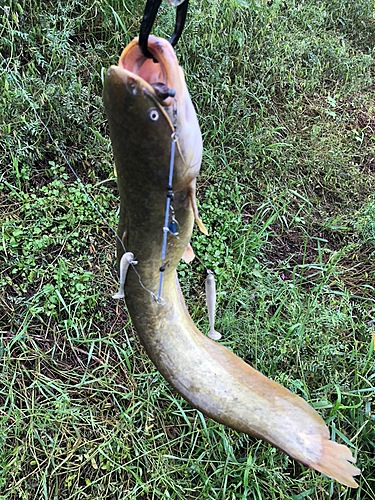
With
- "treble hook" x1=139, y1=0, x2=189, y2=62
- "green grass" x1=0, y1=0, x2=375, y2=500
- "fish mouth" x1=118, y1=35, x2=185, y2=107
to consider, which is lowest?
"green grass" x1=0, y1=0, x2=375, y2=500

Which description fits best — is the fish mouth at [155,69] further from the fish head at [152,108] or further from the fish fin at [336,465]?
the fish fin at [336,465]

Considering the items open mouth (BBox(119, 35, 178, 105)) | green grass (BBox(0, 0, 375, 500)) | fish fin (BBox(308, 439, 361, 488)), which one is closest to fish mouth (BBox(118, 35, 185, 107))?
open mouth (BBox(119, 35, 178, 105))

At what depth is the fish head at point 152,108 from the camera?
3.34 ft

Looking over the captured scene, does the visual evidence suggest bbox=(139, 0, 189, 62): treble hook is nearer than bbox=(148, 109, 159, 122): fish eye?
Yes

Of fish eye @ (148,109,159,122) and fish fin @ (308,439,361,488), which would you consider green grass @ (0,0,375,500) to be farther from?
fish eye @ (148,109,159,122)

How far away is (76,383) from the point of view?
104 inches

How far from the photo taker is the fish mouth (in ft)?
3.31

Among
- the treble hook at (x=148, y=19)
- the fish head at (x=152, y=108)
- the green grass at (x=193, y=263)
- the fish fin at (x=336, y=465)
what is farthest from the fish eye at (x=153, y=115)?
the green grass at (x=193, y=263)

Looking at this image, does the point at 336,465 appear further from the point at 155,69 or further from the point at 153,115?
the point at 155,69

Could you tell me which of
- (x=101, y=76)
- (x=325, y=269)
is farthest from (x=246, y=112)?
(x=325, y=269)

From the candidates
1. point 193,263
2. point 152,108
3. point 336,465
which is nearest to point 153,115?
point 152,108

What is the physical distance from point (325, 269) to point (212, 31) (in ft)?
7.78

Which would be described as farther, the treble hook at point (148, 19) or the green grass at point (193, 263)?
the green grass at point (193, 263)

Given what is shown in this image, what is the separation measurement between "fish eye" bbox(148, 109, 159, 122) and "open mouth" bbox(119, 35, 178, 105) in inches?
1.2
